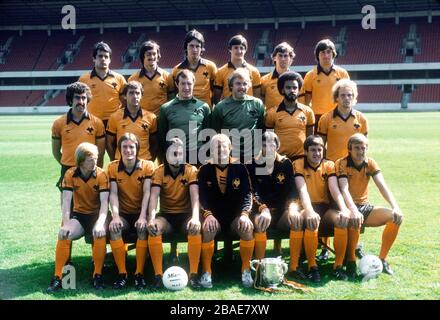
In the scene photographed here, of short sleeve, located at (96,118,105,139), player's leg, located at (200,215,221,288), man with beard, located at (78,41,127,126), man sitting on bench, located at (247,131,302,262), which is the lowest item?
player's leg, located at (200,215,221,288)

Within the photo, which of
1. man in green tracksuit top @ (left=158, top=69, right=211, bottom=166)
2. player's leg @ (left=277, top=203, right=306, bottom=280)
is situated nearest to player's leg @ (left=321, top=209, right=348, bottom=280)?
player's leg @ (left=277, top=203, right=306, bottom=280)

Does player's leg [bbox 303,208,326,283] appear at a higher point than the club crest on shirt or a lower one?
lower

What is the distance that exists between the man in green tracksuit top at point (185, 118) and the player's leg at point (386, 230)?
176cm

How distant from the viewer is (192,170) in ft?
14.3

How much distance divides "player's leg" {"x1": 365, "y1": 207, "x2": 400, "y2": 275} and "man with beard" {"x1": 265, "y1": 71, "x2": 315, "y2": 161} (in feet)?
2.90

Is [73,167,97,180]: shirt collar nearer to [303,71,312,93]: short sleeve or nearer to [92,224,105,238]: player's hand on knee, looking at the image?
[92,224,105,238]: player's hand on knee

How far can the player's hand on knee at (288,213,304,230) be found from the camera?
4121mm

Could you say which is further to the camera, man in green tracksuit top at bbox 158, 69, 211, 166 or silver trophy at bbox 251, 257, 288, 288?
man in green tracksuit top at bbox 158, 69, 211, 166

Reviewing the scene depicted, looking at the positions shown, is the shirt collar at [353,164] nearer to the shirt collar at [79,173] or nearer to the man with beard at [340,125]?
the man with beard at [340,125]

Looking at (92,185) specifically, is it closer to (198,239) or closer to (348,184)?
(198,239)

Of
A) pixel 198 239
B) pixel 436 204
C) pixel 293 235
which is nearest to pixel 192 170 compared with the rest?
pixel 198 239

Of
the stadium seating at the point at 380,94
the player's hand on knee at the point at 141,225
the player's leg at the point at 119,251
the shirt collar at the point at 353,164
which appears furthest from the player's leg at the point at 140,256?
the stadium seating at the point at 380,94

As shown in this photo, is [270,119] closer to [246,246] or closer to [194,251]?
[246,246]

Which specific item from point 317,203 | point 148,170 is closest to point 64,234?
point 148,170
